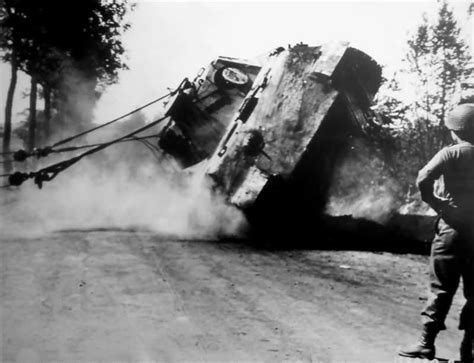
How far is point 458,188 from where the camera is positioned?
281 cm

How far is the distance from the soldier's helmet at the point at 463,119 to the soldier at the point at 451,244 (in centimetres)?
1

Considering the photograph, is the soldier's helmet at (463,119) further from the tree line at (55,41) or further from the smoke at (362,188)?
the tree line at (55,41)

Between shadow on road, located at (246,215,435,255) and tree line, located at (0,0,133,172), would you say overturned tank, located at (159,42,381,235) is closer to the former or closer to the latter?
shadow on road, located at (246,215,435,255)

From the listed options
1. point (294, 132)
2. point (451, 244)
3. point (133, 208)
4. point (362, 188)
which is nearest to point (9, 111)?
point (133, 208)

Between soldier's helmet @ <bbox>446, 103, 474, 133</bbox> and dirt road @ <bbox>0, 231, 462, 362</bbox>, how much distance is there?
5.22 feet

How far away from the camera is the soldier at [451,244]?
9.08 ft

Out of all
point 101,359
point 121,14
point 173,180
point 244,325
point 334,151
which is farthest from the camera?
point 121,14

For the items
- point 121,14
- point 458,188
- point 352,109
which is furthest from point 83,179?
point 458,188

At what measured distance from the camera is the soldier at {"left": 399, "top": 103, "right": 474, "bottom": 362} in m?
2.77

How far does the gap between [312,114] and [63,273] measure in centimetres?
496

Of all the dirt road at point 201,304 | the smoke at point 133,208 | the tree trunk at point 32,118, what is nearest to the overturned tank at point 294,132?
the smoke at point 133,208

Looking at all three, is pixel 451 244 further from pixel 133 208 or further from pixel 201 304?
pixel 133 208

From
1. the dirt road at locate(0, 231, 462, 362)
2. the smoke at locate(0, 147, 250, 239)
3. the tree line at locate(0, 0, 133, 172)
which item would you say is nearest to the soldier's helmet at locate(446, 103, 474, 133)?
the dirt road at locate(0, 231, 462, 362)

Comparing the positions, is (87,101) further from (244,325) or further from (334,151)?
(244,325)
